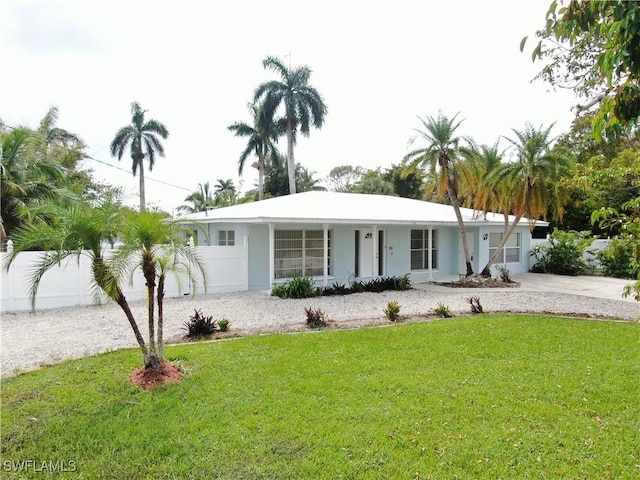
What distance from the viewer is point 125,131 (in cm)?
3412

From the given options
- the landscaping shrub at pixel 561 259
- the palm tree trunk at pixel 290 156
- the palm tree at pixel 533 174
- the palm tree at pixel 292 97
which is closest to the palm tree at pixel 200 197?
the palm tree trunk at pixel 290 156

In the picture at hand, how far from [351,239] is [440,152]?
15.9ft

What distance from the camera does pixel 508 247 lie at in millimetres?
20297

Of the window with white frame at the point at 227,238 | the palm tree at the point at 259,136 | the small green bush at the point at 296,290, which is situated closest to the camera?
the small green bush at the point at 296,290

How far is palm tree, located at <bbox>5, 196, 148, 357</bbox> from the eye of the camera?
4977 millimetres

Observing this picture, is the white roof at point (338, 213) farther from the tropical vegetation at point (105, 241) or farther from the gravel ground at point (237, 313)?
the tropical vegetation at point (105, 241)

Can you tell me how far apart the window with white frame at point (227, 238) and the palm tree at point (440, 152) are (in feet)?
24.3

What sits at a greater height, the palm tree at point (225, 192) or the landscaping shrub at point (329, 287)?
the palm tree at point (225, 192)

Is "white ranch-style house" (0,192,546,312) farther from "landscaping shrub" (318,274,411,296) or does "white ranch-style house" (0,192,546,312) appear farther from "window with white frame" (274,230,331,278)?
"landscaping shrub" (318,274,411,296)

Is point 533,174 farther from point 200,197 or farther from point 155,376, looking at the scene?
point 200,197

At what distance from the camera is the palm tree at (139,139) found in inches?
1347

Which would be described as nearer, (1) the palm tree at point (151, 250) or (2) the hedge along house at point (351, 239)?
(1) the palm tree at point (151, 250)

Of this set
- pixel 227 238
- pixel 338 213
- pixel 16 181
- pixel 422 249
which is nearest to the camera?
pixel 16 181

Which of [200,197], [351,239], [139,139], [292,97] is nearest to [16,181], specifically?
[351,239]
